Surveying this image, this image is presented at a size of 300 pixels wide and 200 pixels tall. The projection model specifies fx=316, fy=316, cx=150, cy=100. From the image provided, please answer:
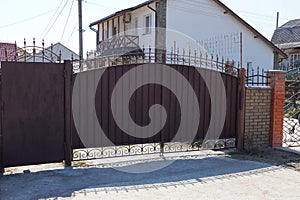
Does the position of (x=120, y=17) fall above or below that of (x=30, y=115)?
above

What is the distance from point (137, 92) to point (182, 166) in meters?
1.54

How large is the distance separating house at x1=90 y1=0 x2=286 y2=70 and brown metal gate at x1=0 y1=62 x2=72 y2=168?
9.55 m

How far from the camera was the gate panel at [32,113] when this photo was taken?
4.77m

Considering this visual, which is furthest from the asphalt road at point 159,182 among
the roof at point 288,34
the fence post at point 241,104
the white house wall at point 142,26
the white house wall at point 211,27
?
the roof at point 288,34

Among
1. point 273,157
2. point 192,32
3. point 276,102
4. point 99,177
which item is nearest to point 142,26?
point 192,32

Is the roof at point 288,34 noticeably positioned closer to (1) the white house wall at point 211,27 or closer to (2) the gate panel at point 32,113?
(1) the white house wall at point 211,27

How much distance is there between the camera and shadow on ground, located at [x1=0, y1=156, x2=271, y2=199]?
414 cm

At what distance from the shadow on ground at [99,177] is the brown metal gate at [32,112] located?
330 mm

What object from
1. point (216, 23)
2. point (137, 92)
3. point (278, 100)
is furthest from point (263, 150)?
point (216, 23)

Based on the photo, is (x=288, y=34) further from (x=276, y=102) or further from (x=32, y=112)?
(x=32, y=112)

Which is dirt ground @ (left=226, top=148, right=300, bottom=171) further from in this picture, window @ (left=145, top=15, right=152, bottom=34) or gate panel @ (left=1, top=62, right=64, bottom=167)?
window @ (left=145, top=15, right=152, bottom=34)

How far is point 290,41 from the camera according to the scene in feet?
81.2

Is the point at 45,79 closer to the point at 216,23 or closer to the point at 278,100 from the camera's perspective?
the point at 278,100

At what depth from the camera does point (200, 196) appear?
405cm
